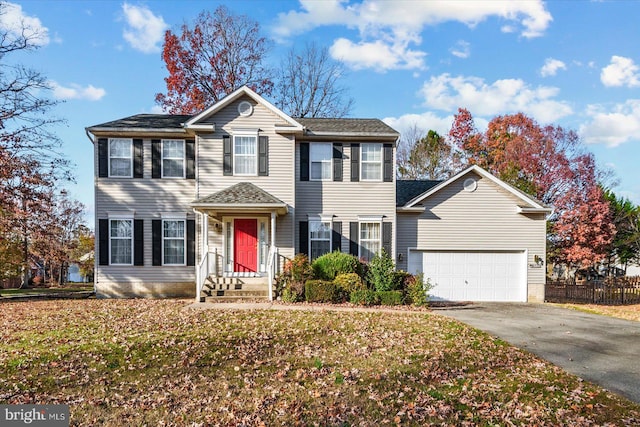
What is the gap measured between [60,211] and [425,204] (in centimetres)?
2832

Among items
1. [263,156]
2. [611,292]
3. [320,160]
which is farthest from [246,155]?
[611,292]

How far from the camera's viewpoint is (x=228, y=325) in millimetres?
9648

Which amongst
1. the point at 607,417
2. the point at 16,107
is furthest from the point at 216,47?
the point at 607,417

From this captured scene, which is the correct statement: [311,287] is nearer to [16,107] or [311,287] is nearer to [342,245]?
[342,245]

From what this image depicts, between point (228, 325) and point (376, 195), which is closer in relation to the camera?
point (228, 325)

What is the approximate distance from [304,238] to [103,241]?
25.7 ft

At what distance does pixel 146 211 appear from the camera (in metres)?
16.1

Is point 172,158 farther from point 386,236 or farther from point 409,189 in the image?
point 409,189

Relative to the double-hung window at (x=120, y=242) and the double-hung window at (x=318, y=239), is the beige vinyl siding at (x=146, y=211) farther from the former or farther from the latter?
the double-hung window at (x=318, y=239)

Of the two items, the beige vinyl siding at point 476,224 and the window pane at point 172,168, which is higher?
the window pane at point 172,168

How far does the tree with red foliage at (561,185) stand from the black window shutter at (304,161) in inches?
607

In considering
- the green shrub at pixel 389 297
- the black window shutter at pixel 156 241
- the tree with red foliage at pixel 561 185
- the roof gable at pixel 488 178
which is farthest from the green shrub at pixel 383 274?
the tree with red foliage at pixel 561 185

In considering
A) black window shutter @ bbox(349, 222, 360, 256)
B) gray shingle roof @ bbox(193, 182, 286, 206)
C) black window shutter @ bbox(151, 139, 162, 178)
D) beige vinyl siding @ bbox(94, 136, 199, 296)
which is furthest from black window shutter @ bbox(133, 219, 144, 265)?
black window shutter @ bbox(349, 222, 360, 256)

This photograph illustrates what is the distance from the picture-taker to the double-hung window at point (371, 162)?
1658 cm
